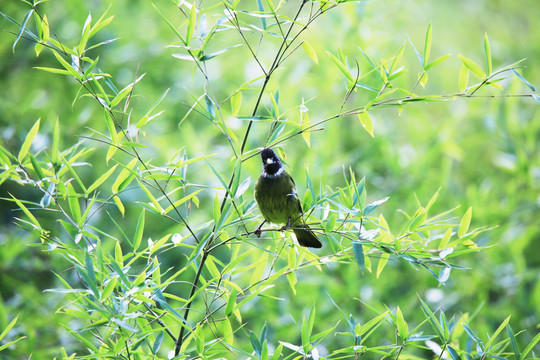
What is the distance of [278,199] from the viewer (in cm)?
212

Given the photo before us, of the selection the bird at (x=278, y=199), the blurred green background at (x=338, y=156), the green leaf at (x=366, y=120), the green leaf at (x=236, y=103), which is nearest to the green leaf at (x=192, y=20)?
the green leaf at (x=236, y=103)

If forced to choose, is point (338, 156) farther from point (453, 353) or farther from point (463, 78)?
point (453, 353)

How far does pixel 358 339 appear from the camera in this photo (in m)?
1.61

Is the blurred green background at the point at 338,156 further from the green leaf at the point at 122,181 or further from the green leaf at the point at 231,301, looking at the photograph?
the green leaf at the point at 231,301

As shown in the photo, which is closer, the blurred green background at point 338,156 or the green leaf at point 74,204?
the green leaf at point 74,204

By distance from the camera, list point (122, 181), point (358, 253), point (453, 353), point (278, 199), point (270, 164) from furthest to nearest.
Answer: point (270, 164) → point (278, 199) → point (122, 181) → point (453, 353) → point (358, 253)

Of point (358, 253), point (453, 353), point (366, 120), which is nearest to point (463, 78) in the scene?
point (366, 120)

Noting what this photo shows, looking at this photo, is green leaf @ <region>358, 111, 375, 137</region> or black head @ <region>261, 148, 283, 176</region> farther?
black head @ <region>261, 148, 283, 176</region>

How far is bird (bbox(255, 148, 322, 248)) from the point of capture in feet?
6.81

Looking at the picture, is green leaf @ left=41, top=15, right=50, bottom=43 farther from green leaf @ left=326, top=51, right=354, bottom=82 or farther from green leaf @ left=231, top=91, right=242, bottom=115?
green leaf @ left=326, top=51, right=354, bottom=82

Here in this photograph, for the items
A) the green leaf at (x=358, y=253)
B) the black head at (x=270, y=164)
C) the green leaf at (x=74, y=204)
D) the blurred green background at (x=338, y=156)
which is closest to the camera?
the green leaf at (x=358, y=253)

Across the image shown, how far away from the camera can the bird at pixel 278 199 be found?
208cm

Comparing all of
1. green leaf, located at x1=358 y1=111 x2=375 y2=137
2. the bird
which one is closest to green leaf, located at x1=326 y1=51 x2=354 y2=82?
green leaf, located at x1=358 y1=111 x2=375 y2=137

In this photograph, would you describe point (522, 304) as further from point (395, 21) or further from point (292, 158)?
point (395, 21)
